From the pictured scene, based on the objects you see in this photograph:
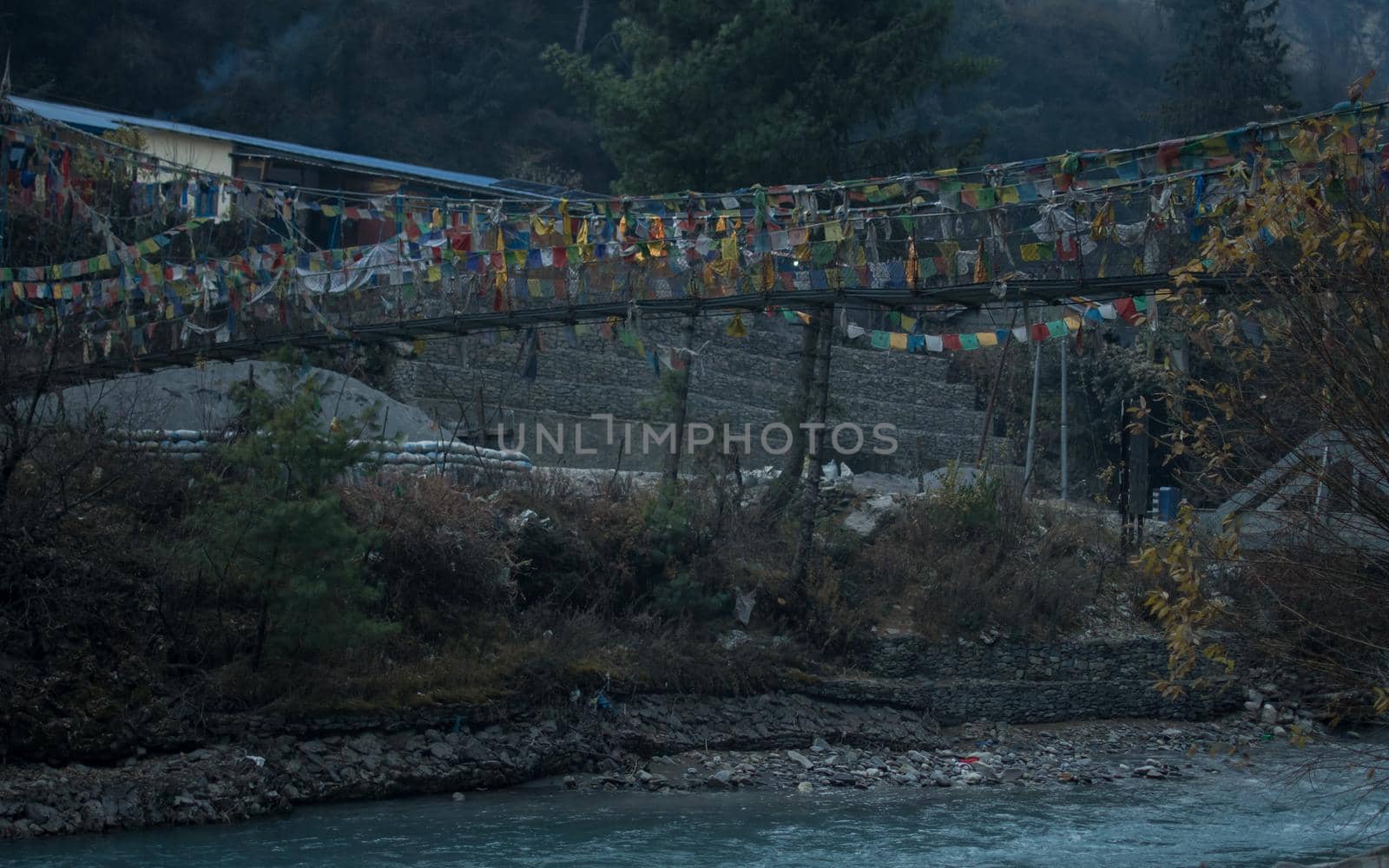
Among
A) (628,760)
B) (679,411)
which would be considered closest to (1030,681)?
(679,411)

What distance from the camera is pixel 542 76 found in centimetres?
4519

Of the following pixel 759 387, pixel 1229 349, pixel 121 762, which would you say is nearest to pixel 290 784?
pixel 121 762

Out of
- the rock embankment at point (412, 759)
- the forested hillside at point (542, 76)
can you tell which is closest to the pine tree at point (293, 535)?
the rock embankment at point (412, 759)

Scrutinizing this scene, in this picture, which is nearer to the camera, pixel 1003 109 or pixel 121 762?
pixel 121 762

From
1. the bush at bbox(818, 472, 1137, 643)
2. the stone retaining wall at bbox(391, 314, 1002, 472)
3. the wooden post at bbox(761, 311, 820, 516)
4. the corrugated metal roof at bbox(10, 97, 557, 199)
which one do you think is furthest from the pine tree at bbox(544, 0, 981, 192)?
the bush at bbox(818, 472, 1137, 643)

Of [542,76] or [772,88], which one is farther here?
[542,76]

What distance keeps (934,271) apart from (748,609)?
6.48 m

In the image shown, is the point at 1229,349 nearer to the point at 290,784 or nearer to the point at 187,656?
the point at 290,784

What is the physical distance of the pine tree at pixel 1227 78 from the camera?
3847 centimetres

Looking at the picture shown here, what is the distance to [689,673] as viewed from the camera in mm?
17703

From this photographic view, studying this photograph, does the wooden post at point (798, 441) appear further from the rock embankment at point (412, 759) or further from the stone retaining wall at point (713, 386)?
the rock embankment at point (412, 759)

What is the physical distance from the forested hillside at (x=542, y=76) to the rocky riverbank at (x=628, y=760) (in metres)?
10.9

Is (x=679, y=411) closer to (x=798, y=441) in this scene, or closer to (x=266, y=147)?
(x=798, y=441)

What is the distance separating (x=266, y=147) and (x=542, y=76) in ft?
55.8
